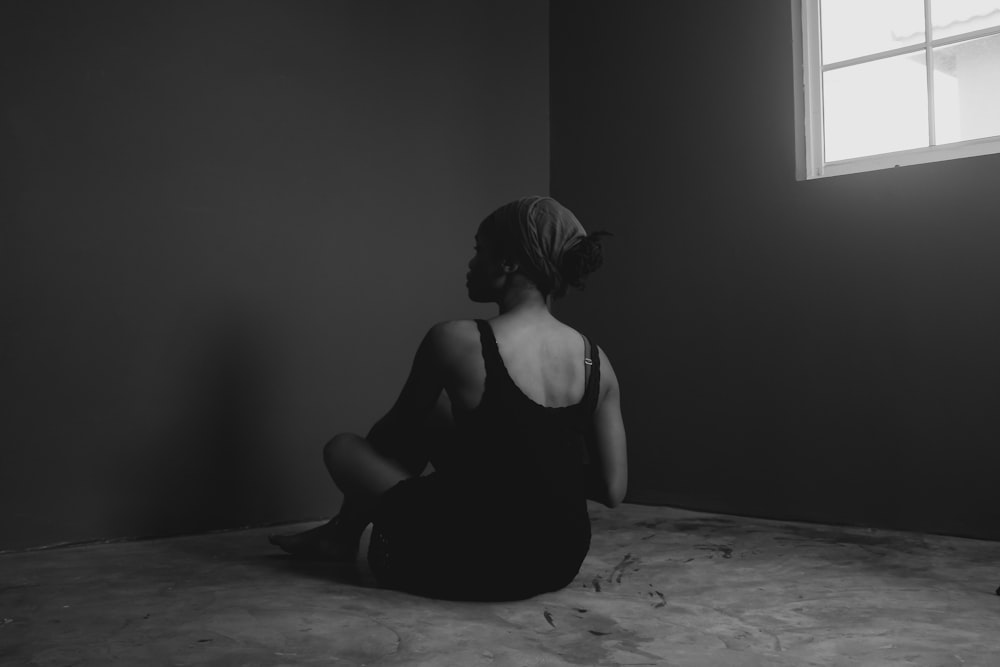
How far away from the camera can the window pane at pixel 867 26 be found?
2.93 m

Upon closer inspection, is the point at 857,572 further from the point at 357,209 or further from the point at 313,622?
the point at 357,209

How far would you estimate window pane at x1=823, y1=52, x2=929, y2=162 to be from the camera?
2902mm

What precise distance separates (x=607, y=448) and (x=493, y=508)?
363 millimetres

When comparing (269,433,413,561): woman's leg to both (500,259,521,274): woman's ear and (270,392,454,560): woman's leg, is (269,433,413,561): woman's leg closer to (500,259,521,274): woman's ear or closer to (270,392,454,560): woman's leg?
(270,392,454,560): woman's leg

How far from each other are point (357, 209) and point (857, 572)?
2032mm

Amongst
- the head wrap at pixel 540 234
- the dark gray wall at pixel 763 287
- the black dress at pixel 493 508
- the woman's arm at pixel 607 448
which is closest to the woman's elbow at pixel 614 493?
the woman's arm at pixel 607 448

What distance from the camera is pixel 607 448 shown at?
6.64 feet

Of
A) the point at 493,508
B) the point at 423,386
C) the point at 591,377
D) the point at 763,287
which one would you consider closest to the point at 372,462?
the point at 423,386

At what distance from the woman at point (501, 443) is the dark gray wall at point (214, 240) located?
34.1 inches

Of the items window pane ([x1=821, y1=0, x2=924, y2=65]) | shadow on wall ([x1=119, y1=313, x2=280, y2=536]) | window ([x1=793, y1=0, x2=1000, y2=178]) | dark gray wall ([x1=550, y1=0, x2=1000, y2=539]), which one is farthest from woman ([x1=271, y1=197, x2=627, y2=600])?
window pane ([x1=821, y1=0, x2=924, y2=65])

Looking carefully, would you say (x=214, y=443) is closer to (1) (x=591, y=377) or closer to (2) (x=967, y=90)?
(1) (x=591, y=377)

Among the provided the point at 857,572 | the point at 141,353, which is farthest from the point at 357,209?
the point at 857,572

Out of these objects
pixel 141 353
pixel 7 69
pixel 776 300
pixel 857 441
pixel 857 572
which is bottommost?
pixel 857 572

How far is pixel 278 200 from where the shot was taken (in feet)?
9.52
